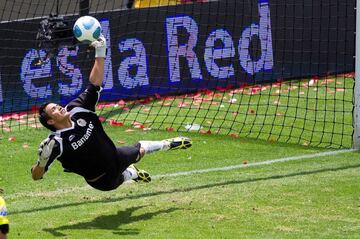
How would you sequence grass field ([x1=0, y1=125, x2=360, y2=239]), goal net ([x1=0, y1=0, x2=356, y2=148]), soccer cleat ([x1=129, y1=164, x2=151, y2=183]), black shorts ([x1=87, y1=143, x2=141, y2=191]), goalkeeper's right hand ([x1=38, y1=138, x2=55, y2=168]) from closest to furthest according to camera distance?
grass field ([x1=0, y1=125, x2=360, y2=239]), goalkeeper's right hand ([x1=38, y1=138, x2=55, y2=168]), black shorts ([x1=87, y1=143, x2=141, y2=191]), soccer cleat ([x1=129, y1=164, x2=151, y2=183]), goal net ([x1=0, y1=0, x2=356, y2=148])

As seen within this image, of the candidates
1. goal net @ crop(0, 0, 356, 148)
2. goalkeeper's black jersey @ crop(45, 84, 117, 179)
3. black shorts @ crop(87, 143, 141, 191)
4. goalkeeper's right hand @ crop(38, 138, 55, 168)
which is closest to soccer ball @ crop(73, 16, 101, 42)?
goalkeeper's black jersey @ crop(45, 84, 117, 179)

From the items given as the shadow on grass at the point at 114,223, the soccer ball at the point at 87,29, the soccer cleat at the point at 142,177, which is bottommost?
the shadow on grass at the point at 114,223

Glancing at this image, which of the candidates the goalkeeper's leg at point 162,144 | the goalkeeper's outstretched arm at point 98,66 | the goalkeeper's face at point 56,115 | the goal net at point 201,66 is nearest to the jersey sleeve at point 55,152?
the goalkeeper's face at point 56,115

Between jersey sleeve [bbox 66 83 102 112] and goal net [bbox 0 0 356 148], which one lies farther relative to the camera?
goal net [bbox 0 0 356 148]

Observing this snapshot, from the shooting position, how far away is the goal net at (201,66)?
14.2 m

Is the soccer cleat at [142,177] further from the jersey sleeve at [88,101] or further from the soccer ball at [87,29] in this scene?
the soccer ball at [87,29]

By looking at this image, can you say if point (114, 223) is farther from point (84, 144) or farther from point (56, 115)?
point (56, 115)

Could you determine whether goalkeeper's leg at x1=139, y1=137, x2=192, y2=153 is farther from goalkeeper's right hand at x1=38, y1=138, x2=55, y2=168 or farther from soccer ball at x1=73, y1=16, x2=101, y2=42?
goalkeeper's right hand at x1=38, y1=138, x2=55, y2=168

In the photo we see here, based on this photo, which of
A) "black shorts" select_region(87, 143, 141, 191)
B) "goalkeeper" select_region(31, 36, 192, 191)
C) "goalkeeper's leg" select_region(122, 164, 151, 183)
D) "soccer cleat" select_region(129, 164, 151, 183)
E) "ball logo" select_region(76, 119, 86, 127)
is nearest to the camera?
"goalkeeper" select_region(31, 36, 192, 191)

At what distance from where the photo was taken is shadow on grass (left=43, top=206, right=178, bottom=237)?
839 centimetres

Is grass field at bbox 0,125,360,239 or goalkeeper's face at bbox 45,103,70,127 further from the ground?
goalkeeper's face at bbox 45,103,70,127

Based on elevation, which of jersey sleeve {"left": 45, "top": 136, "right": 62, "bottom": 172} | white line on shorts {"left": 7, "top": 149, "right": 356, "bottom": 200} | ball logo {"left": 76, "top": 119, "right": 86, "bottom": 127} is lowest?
white line on shorts {"left": 7, "top": 149, "right": 356, "bottom": 200}

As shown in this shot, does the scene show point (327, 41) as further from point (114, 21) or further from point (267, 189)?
point (267, 189)

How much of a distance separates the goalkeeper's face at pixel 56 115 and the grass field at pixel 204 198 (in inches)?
38.0
